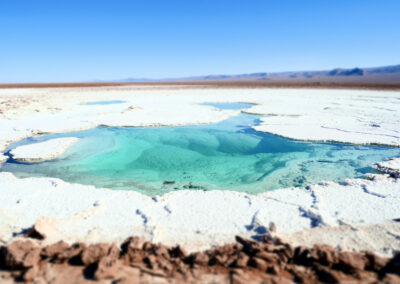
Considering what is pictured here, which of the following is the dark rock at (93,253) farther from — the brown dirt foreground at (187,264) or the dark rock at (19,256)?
the dark rock at (19,256)

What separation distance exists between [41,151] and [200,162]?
3.59 metres

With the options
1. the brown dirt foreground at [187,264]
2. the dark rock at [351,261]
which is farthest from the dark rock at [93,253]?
the dark rock at [351,261]

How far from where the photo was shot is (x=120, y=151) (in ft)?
21.1

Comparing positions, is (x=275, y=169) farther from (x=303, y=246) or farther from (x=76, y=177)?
(x=76, y=177)

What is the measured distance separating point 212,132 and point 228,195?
4.65 meters

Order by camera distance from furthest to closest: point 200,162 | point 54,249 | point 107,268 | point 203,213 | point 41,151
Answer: point 41,151 < point 200,162 < point 203,213 < point 54,249 < point 107,268

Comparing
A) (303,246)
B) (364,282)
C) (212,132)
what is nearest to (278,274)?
(303,246)

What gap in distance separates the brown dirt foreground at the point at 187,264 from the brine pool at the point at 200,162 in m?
1.73

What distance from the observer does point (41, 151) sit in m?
5.89

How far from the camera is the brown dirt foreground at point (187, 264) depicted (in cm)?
212

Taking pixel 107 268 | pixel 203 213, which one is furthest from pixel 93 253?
pixel 203 213

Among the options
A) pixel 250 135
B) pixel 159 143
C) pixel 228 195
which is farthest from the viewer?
pixel 250 135

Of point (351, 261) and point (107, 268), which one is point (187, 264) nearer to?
point (107, 268)

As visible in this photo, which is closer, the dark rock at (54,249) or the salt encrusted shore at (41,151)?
the dark rock at (54,249)
